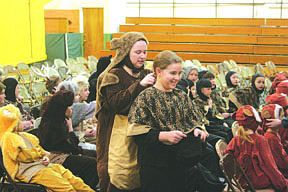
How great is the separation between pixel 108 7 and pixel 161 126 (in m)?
16.5

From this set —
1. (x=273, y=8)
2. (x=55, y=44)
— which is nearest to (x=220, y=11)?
(x=273, y=8)

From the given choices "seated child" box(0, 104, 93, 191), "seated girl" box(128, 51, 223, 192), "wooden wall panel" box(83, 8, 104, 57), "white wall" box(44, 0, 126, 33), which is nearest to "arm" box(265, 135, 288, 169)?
"seated girl" box(128, 51, 223, 192)

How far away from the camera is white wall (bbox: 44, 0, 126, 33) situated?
727 inches

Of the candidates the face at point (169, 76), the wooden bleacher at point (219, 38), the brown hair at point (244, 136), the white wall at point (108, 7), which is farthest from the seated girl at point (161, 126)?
the white wall at point (108, 7)

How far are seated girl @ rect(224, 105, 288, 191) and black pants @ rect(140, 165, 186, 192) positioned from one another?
3.21 ft

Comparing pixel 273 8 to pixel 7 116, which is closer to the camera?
Answer: pixel 7 116

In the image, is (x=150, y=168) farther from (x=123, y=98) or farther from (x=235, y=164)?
(x=235, y=164)

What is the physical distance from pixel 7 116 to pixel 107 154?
3.35 feet

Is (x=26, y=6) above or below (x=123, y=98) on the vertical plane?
above

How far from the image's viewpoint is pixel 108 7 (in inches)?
733

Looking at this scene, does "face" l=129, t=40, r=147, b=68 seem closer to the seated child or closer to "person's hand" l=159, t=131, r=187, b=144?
"person's hand" l=159, t=131, r=187, b=144

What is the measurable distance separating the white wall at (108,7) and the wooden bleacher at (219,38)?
2.08 feet

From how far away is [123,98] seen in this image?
2.89 metres

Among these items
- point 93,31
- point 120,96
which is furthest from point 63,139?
point 93,31
